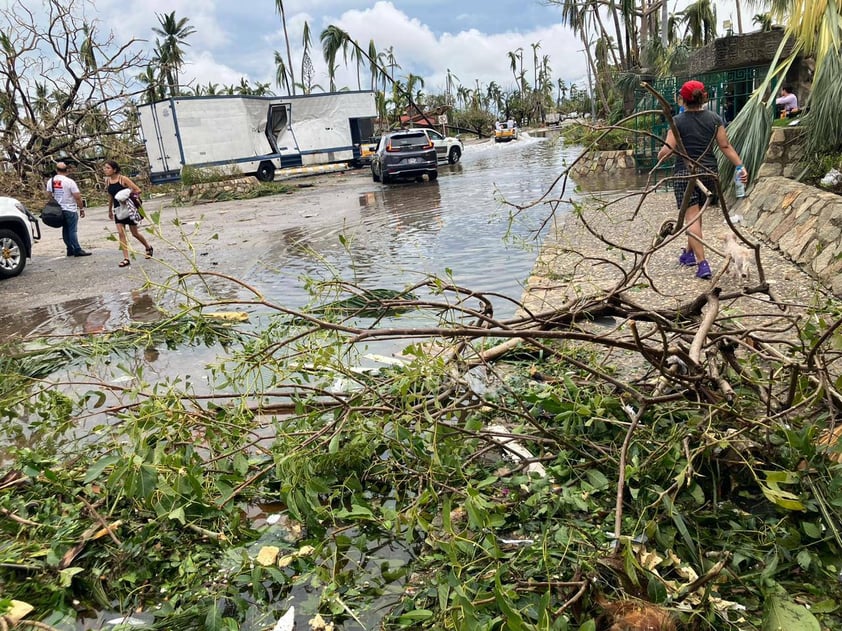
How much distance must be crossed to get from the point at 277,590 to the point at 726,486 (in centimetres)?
192

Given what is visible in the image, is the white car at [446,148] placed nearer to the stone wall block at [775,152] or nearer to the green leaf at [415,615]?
the stone wall block at [775,152]

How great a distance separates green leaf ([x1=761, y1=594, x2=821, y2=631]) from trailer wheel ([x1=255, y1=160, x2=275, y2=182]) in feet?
91.8

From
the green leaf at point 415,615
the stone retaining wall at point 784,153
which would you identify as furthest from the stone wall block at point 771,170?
the green leaf at point 415,615

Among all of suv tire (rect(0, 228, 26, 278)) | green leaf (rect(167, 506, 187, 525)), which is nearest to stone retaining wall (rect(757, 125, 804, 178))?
green leaf (rect(167, 506, 187, 525))

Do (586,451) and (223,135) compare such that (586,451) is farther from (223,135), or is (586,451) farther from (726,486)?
(223,135)

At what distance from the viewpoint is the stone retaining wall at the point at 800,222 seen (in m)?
5.59

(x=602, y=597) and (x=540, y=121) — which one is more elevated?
(x=540, y=121)

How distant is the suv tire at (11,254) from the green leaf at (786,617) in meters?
11.4

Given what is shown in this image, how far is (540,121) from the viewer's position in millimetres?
88188

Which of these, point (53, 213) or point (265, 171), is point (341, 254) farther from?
point (265, 171)

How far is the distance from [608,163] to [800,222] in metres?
13.7

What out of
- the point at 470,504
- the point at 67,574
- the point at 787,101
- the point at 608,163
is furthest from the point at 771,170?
the point at 608,163

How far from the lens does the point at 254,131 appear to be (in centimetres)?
2781

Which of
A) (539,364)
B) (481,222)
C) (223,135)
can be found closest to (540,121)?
(223,135)
